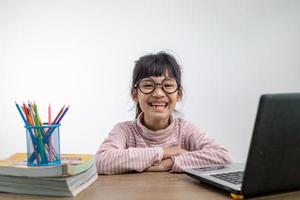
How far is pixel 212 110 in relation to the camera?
7.24 ft

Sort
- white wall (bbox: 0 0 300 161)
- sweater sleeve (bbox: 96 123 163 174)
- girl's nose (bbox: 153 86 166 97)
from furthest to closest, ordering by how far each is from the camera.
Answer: white wall (bbox: 0 0 300 161)
girl's nose (bbox: 153 86 166 97)
sweater sleeve (bbox: 96 123 163 174)

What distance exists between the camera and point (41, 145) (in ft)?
2.46

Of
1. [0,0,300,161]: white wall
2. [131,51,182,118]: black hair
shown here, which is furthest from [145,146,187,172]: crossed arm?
[0,0,300,161]: white wall

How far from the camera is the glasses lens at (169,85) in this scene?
1260 mm

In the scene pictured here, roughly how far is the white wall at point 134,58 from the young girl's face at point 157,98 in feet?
2.99

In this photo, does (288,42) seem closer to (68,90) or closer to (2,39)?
(68,90)

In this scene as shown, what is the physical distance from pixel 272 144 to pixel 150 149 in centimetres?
51

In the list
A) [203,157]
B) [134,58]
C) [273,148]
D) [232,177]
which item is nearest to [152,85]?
[203,157]

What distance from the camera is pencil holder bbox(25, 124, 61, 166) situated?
0.75 m

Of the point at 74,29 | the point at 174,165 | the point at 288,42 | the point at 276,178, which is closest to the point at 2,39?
the point at 74,29

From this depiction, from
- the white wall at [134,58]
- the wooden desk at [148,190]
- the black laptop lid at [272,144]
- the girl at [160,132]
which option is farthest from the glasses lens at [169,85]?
the white wall at [134,58]

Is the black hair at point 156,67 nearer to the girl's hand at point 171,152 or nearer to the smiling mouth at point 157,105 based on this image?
the smiling mouth at point 157,105

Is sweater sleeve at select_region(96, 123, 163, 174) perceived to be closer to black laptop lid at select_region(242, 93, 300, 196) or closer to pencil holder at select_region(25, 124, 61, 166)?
pencil holder at select_region(25, 124, 61, 166)

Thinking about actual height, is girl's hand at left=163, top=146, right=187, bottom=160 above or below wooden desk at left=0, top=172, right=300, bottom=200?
above
